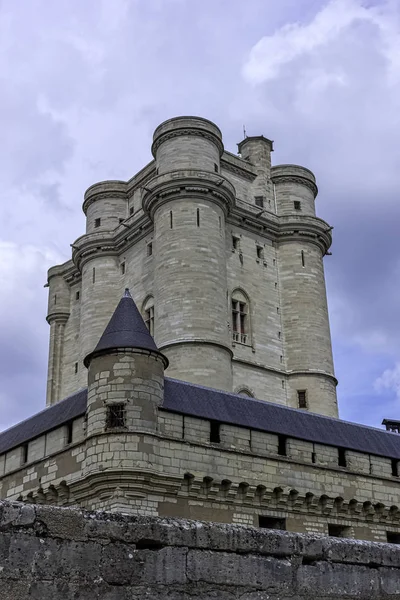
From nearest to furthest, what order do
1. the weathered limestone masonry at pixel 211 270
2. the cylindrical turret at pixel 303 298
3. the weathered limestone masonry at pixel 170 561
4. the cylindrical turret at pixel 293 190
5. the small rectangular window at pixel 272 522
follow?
the weathered limestone masonry at pixel 170 561 < the small rectangular window at pixel 272 522 < the weathered limestone masonry at pixel 211 270 < the cylindrical turret at pixel 303 298 < the cylindrical turret at pixel 293 190

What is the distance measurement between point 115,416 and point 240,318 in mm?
16652

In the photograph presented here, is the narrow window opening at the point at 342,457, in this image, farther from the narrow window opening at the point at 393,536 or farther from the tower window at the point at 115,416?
the tower window at the point at 115,416

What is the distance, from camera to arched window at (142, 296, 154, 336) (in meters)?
32.1

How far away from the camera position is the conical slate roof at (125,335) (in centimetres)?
1683

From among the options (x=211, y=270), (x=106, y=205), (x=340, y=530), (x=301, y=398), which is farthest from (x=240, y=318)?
(x=340, y=530)

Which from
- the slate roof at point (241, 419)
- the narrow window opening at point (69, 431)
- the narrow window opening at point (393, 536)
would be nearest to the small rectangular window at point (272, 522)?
the slate roof at point (241, 419)

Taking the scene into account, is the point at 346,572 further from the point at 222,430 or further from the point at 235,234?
the point at 235,234

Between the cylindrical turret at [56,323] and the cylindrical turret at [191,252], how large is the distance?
10040mm

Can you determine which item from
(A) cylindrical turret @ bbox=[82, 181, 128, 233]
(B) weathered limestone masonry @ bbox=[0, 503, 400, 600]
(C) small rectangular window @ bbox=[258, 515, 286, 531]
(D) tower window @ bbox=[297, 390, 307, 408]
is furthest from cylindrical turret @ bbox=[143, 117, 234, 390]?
(B) weathered limestone masonry @ bbox=[0, 503, 400, 600]

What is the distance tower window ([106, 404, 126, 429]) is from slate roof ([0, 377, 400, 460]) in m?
1.02

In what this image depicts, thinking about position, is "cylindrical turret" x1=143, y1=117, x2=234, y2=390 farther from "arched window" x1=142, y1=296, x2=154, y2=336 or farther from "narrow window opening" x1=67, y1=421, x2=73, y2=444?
"narrow window opening" x1=67, y1=421, x2=73, y2=444

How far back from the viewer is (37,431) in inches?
749

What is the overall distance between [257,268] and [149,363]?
697 inches

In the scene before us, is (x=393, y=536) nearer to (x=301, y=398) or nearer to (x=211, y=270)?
(x=301, y=398)
